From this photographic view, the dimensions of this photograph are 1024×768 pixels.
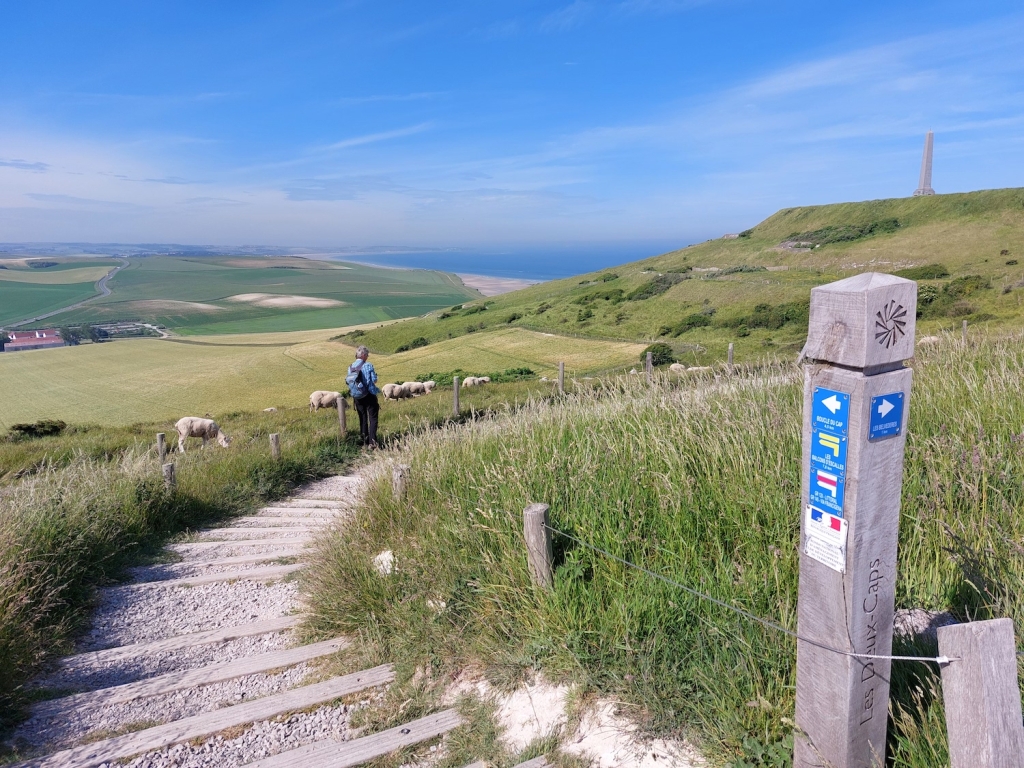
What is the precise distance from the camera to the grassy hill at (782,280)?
34844 mm

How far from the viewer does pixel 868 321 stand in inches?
71.5

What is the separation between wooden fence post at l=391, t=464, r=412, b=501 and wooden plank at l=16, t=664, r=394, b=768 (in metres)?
1.94

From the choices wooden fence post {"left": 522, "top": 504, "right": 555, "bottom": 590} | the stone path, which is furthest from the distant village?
wooden fence post {"left": 522, "top": 504, "right": 555, "bottom": 590}

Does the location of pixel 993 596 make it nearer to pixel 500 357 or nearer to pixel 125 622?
pixel 125 622

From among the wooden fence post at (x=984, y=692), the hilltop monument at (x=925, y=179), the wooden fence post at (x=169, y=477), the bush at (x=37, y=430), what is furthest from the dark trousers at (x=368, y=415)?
the hilltop monument at (x=925, y=179)

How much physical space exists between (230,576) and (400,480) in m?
2.11

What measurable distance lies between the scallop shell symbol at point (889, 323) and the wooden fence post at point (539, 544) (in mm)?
2389

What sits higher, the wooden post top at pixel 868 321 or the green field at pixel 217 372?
the wooden post top at pixel 868 321

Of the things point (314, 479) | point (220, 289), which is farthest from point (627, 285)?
point (220, 289)

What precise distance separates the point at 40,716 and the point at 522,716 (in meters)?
3.05

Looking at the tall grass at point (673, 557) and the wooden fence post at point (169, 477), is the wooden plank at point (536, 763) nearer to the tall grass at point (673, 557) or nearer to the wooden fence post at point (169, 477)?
the tall grass at point (673, 557)

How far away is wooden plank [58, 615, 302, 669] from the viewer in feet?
15.4

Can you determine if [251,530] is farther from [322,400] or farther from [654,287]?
[654,287]

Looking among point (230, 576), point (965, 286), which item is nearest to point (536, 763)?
point (230, 576)
